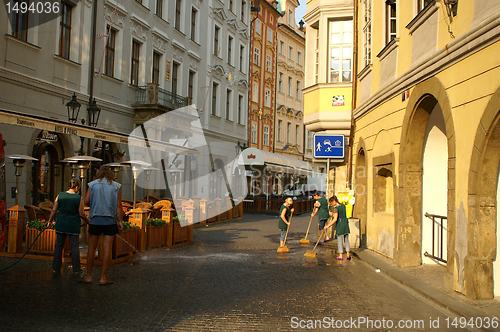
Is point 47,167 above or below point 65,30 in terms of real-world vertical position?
below

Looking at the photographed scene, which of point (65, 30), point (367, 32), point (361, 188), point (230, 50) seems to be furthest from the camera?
point (230, 50)

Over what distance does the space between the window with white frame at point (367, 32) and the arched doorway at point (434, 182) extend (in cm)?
439

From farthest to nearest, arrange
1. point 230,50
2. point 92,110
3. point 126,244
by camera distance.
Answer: point 230,50, point 92,110, point 126,244

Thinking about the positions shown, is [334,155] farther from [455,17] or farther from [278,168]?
[278,168]

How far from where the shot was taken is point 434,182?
465 inches

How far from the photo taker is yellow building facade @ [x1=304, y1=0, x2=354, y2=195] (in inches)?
725

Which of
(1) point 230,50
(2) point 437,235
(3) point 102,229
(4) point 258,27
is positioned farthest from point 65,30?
(4) point 258,27

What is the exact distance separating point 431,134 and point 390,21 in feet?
11.9

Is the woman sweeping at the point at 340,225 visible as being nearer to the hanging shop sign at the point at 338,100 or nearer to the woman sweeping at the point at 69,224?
the hanging shop sign at the point at 338,100

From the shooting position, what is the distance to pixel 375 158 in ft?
47.3

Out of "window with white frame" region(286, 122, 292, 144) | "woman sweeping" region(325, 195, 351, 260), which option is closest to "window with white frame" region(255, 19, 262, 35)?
"window with white frame" region(286, 122, 292, 144)

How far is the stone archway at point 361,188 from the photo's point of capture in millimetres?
16406

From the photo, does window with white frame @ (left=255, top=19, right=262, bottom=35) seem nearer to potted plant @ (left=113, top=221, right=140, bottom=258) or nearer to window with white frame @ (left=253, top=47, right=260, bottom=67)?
window with white frame @ (left=253, top=47, right=260, bottom=67)

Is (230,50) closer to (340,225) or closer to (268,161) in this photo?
(268,161)
